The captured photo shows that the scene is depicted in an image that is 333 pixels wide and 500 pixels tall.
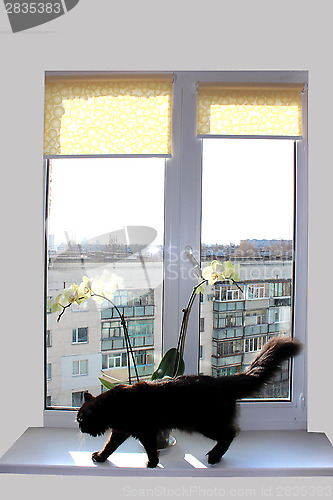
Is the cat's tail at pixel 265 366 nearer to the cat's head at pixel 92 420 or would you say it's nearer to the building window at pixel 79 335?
the cat's head at pixel 92 420

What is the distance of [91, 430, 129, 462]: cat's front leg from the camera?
1.41 m

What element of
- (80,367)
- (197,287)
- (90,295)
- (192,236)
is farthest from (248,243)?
(80,367)

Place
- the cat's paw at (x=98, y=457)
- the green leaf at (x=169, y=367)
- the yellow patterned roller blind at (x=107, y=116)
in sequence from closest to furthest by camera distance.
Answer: the cat's paw at (x=98, y=457), the green leaf at (x=169, y=367), the yellow patterned roller blind at (x=107, y=116)

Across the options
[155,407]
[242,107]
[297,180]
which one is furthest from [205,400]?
[242,107]

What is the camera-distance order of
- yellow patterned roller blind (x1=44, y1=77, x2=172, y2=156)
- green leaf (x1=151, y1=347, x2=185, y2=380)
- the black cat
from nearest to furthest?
the black cat
green leaf (x1=151, y1=347, x2=185, y2=380)
yellow patterned roller blind (x1=44, y1=77, x2=172, y2=156)

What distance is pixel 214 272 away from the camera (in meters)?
1.52

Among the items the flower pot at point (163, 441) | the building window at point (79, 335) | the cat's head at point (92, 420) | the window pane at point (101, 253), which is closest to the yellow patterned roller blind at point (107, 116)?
the window pane at point (101, 253)

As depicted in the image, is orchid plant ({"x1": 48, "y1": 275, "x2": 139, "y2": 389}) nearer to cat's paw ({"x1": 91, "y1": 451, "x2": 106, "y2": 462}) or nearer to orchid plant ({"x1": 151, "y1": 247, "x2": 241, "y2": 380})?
orchid plant ({"x1": 151, "y1": 247, "x2": 241, "y2": 380})

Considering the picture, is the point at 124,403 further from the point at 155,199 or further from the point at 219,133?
the point at 219,133

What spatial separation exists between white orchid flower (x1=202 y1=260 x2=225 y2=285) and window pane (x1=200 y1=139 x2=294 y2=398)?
24 centimetres

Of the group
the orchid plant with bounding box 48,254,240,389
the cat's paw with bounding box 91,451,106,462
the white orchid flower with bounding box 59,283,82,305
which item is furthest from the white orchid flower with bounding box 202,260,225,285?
the cat's paw with bounding box 91,451,106,462

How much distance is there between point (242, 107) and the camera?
1.77 meters

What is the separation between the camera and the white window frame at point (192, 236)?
69.5 inches

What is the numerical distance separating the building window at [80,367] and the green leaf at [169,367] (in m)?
0.38
